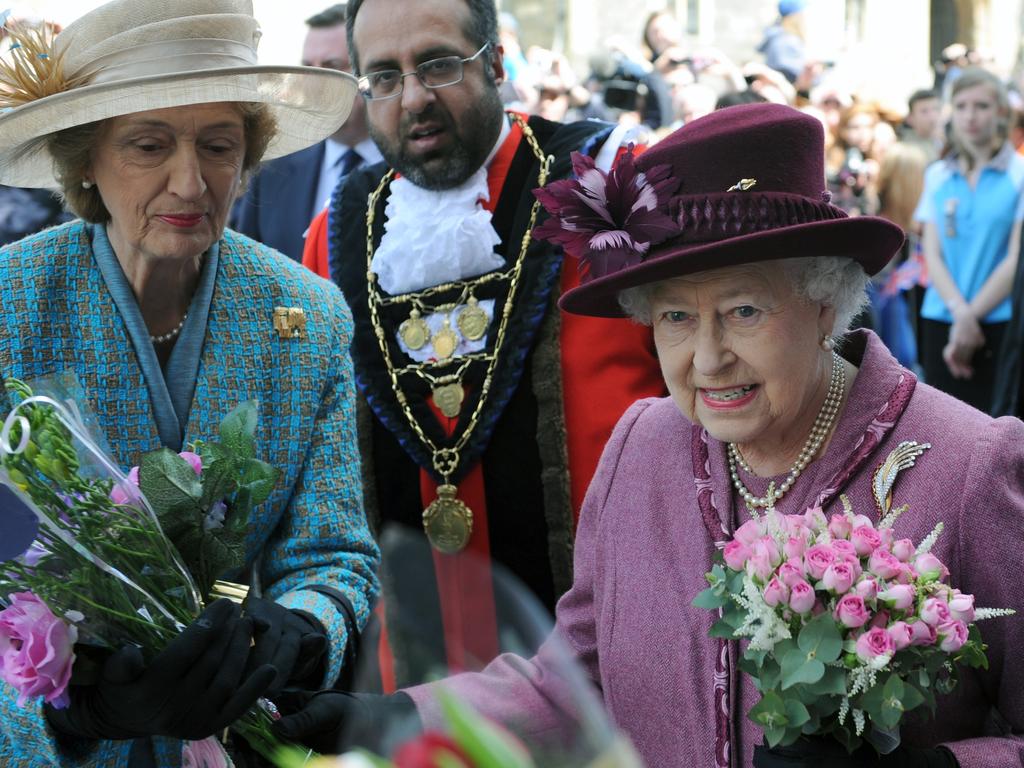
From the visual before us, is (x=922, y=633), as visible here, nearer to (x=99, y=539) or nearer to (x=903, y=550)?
(x=903, y=550)

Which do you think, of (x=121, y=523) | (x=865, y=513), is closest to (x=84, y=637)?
(x=121, y=523)

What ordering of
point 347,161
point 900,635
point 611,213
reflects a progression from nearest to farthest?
point 900,635 → point 611,213 → point 347,161

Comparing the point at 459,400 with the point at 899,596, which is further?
the point at 459,400

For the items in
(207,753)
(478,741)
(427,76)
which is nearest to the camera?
(478,741)

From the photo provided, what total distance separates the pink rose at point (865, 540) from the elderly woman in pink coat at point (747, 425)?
23 centimetres

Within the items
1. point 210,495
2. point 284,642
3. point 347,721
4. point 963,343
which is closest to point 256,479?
point 210,495

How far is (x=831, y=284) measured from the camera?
2311 mm

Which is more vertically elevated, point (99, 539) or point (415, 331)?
point (415, 331)

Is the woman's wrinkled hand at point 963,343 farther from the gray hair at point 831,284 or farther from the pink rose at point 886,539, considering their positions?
the pink rose at point 886,539

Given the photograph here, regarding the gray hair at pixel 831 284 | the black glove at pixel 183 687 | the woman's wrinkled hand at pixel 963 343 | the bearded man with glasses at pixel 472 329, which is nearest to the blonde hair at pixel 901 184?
the woman's wrinkled hand at pixel 963 343

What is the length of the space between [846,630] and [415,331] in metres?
2.01

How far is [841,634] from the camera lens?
72.8 inches

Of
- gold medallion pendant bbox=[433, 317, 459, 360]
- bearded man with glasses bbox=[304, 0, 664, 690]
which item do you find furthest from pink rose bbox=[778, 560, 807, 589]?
gold medallion pendant bbox=[433, 317, 459, 360]

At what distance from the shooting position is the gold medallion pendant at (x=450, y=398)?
361 cm
